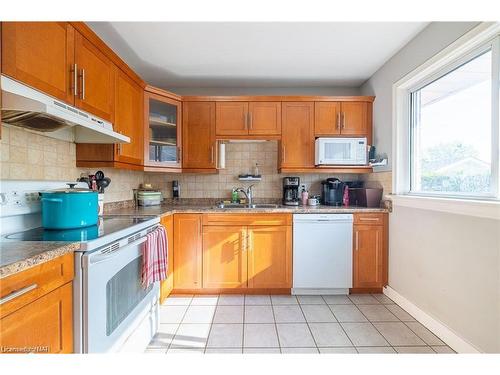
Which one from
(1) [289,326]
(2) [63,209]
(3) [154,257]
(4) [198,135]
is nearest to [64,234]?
(2) [63,209]

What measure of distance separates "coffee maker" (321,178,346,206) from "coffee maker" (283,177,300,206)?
0.34m

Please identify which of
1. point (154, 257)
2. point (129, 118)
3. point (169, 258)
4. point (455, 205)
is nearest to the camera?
point (455, 205)

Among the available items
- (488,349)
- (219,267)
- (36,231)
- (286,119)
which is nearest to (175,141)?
(286,119)

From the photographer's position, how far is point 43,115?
49.9 inches

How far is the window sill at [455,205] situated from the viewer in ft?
4.48

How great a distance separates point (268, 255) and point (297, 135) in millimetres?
1385

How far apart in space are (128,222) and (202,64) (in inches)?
70.5

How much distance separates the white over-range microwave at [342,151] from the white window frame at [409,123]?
0.38 meters

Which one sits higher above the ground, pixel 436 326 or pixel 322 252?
pixel 322 252

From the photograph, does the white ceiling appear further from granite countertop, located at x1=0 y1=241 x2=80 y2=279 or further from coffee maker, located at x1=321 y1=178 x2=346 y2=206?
granite countertop, located at x1=0 y1=241 x2=80 y2=279

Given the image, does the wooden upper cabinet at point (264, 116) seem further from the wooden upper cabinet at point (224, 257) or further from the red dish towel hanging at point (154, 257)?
the red dish towel hanging at point (154, 257)

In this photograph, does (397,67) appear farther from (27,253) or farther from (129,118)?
(27,253)

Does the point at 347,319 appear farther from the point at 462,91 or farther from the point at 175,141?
the point at 175,141

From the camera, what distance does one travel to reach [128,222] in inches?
65.0
